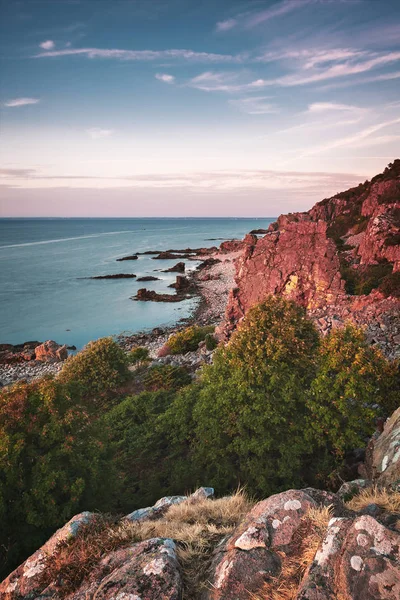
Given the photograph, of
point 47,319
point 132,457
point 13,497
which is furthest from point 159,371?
point 47,319

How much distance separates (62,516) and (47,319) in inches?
2210

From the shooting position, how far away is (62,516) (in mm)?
11180

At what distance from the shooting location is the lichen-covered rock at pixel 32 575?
6785 mm

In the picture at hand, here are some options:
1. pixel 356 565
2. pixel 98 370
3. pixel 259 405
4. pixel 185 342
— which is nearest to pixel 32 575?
pixel 356 565

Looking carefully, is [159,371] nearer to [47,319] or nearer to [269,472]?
[269,472]

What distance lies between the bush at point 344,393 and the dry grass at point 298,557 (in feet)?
30.1

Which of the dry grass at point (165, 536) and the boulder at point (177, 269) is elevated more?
the boulder at point (177, 269)

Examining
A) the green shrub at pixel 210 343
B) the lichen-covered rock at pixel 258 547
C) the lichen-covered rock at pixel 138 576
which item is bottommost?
the green shrub at pixel 210 343

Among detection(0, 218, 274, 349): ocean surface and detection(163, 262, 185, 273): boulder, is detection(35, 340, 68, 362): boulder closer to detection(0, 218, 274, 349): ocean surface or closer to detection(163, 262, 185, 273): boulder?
detection(0, 218, 274, 349): ocean surface

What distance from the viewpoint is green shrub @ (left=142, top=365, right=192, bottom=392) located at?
93.6ft

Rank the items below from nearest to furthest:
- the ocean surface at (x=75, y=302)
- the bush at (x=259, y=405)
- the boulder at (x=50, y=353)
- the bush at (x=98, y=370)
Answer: the bush at (x=259, y=405) < the bush at (x=98, y=370) < the boulder at (x=50, y=353) < the ocean surface at (x=75, y=302)

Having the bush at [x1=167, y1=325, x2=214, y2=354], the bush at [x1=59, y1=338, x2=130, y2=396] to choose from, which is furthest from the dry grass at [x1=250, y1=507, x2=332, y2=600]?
the bush at [x1=167, y1=325, x2=214, y2=354]

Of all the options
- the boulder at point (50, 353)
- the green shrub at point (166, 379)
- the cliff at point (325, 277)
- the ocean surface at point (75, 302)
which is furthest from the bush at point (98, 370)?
the ocean surface at point (75, 302)

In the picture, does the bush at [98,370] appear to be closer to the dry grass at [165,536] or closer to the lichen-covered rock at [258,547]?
the dry grass at [165,536]
